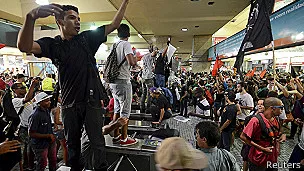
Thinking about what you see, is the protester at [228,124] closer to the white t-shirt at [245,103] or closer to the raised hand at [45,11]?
the white t-shirt at [245,103]

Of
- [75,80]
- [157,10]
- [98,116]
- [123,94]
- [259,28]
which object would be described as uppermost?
[157,10]

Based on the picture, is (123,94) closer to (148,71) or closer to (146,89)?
(148,71)

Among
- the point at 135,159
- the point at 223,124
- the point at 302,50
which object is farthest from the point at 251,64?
the point at 135,159

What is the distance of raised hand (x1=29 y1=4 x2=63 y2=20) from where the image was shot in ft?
4.10

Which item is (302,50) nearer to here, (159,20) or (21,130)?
(159,20)

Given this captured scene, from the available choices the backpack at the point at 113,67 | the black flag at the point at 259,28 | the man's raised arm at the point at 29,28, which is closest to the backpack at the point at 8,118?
the backpack at the point at 113,67

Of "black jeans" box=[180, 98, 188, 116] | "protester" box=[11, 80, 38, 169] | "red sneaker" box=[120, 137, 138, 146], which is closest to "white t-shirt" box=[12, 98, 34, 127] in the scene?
"protester" box=[11, 80, 38, 169]

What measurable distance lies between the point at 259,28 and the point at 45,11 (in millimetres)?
2943

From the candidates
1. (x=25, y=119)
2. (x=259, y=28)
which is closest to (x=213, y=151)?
(x=259, y=28)

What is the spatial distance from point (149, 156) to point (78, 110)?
192cm

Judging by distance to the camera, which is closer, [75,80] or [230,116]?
A: [75,80]

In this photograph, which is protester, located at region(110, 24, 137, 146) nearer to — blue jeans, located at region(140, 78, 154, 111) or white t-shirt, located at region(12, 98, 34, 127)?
white t-shirt, located at region(12, 98, 34, 127)

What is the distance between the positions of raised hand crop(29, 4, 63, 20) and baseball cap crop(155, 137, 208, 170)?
1.10 m

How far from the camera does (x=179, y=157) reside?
3.32 ft
